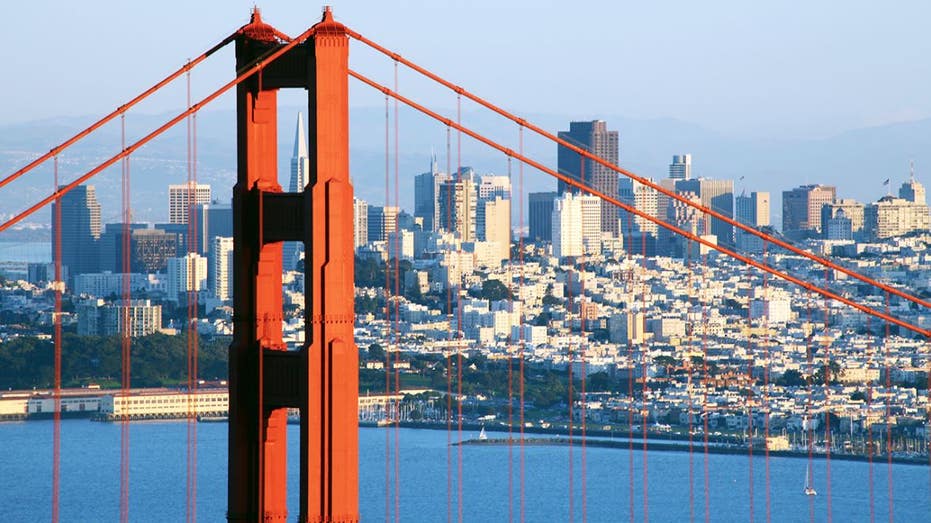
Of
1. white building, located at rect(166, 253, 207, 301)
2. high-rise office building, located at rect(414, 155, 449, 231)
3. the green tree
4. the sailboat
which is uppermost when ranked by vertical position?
high-rise office building, located at rect(414, 155, 449, 231)

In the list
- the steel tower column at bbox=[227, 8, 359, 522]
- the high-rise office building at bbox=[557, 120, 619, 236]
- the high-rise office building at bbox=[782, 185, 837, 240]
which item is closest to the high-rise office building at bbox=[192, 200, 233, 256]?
the high-rise office building at bbox=[557, 120, 619, 236]

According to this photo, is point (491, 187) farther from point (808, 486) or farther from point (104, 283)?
point (808, 486)

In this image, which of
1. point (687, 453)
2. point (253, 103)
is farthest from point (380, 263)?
point (253, 103)

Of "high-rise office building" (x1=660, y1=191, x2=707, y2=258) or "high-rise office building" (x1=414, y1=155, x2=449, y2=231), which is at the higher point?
"high-rise office building" (x1=414, y1=155, x2=449, y2=231)

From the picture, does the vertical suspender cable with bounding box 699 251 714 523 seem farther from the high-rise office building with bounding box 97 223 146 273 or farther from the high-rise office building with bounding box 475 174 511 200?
the high-rise office building with bounding box 97 223 146 273

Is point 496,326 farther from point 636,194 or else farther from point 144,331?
point 636,194

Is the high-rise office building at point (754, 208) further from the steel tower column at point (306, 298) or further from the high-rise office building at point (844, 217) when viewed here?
the steel tower column at point (306, 298)
